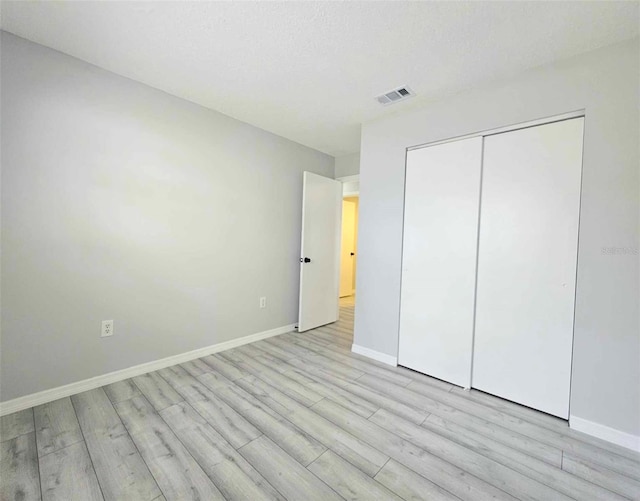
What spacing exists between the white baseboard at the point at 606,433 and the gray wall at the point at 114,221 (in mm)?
2840

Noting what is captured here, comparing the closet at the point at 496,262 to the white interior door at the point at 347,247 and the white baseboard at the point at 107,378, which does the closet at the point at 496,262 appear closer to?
the white baseboard at the point at 107,378

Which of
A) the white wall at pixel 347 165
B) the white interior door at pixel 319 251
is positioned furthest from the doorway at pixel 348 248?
the white interior door at pixel 319 251

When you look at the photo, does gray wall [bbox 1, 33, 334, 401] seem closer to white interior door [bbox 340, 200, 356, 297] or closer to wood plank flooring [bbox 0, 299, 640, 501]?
wood plank flooring [bbox 0, 299, 640, 501]

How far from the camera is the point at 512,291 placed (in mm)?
2045

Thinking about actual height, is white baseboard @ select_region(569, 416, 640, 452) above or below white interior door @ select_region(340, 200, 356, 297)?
below

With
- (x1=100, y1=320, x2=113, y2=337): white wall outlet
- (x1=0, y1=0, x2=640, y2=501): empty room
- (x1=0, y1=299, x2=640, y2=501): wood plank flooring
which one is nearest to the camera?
(x1=0, y1=299, x2=640, y2=501): wood plank flooring

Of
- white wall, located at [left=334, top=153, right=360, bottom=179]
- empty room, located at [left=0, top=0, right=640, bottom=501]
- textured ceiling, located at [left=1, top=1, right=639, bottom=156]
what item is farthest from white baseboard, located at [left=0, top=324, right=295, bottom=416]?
white wall, located at [left=334, top=153, right=360, bottom=179]

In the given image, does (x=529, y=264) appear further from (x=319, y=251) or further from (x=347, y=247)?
(x=347, y=247)

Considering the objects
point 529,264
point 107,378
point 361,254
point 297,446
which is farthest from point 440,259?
point 107,378

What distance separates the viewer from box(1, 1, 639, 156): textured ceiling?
1492mm

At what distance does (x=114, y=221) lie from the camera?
2.15 meters

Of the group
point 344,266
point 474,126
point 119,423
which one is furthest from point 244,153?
point 344,266

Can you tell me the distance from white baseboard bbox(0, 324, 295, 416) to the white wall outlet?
320mm

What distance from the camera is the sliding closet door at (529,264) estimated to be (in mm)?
1828
